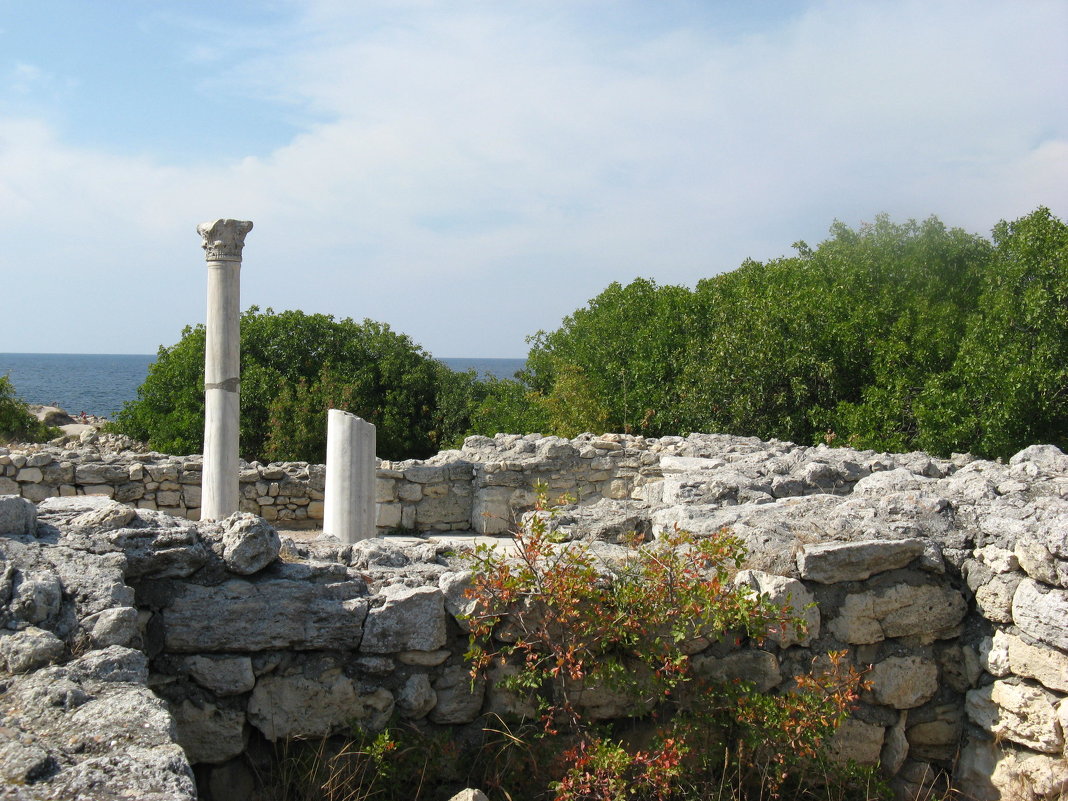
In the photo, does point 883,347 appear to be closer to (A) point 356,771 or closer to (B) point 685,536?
(B) point 685,536

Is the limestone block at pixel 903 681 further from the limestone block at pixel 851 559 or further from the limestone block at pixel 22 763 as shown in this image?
the limestone block at pixel 22 763

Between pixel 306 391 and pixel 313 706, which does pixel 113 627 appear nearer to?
pixel 313 706

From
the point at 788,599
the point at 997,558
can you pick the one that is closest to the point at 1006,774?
the point at 997,558

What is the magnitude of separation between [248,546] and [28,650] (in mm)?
1229

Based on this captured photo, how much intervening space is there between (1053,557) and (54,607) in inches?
188

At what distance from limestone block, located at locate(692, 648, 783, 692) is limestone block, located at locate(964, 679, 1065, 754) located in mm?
1165

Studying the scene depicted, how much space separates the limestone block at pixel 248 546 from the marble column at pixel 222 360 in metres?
5.35

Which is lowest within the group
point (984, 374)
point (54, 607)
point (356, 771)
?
point (356, 771)

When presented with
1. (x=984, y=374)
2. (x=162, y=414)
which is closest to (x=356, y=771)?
(x=984, y=374)

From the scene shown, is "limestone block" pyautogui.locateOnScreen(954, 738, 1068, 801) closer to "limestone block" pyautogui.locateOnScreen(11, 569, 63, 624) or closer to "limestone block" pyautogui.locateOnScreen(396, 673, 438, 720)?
"limestone block" pyautogui.locateOnScreen(396, 673, 438, 720)

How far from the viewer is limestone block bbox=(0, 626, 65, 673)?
3.40m

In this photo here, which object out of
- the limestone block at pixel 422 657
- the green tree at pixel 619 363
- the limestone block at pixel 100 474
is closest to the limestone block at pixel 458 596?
the limestone block at pixel 422 657

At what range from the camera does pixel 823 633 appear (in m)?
4.95

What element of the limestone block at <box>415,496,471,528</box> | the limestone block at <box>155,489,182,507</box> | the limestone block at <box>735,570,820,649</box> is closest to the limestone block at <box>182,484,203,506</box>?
the limestone block at <box>155,489,182,507</box>
